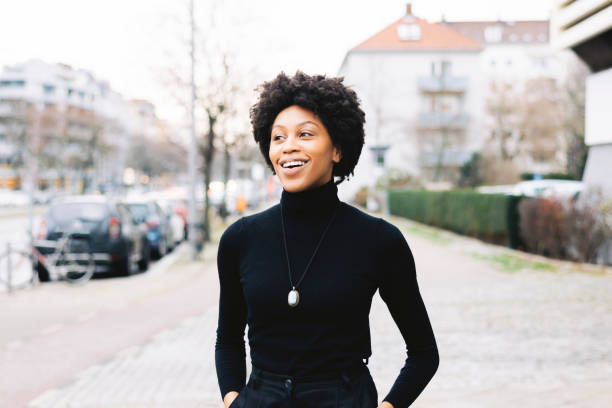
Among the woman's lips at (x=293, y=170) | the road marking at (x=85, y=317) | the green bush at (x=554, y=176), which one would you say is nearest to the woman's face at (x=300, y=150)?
the woman's lips at (x=293, y=170)

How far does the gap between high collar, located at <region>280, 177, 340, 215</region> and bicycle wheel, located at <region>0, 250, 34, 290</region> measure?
38.1 feet

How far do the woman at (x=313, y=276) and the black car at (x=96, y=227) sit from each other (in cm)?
1236

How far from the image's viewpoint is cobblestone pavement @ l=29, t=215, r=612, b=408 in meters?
5.53

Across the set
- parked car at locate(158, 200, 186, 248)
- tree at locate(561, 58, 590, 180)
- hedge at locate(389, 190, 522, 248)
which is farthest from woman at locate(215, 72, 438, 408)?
tree at locate(561, 58, 590, 180)

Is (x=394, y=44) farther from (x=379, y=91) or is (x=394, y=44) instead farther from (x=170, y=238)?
(x=170, y=238)

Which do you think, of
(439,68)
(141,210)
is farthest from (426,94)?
(141,210)

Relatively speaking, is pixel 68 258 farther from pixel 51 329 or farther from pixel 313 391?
pixel 313 391

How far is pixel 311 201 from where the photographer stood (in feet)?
7.22

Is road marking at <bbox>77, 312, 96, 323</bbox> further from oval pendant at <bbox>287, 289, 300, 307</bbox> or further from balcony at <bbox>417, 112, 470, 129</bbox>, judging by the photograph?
balcony at <bbox>417, 112, 470, 129</bbox>

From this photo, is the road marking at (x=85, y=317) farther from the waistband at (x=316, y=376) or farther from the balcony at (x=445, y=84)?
the balcony at (x=445, y=84)

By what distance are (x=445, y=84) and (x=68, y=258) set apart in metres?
55.3

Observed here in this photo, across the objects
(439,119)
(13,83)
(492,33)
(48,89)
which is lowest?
(439,119)

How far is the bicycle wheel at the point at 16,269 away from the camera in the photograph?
1280 centimetres

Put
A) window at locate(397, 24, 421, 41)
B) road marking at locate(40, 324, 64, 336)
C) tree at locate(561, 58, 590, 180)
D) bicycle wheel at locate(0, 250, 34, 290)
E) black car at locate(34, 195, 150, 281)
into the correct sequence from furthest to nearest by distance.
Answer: window at locate(397, 24, 421, 41) → tree at locate(561, 58, 590, 180) → black car at locate(34, 195, 150, 281) → bicycle wheel at locate(0, 250, 34, 290) → road marking at locate(40, 324, 64, 336)
